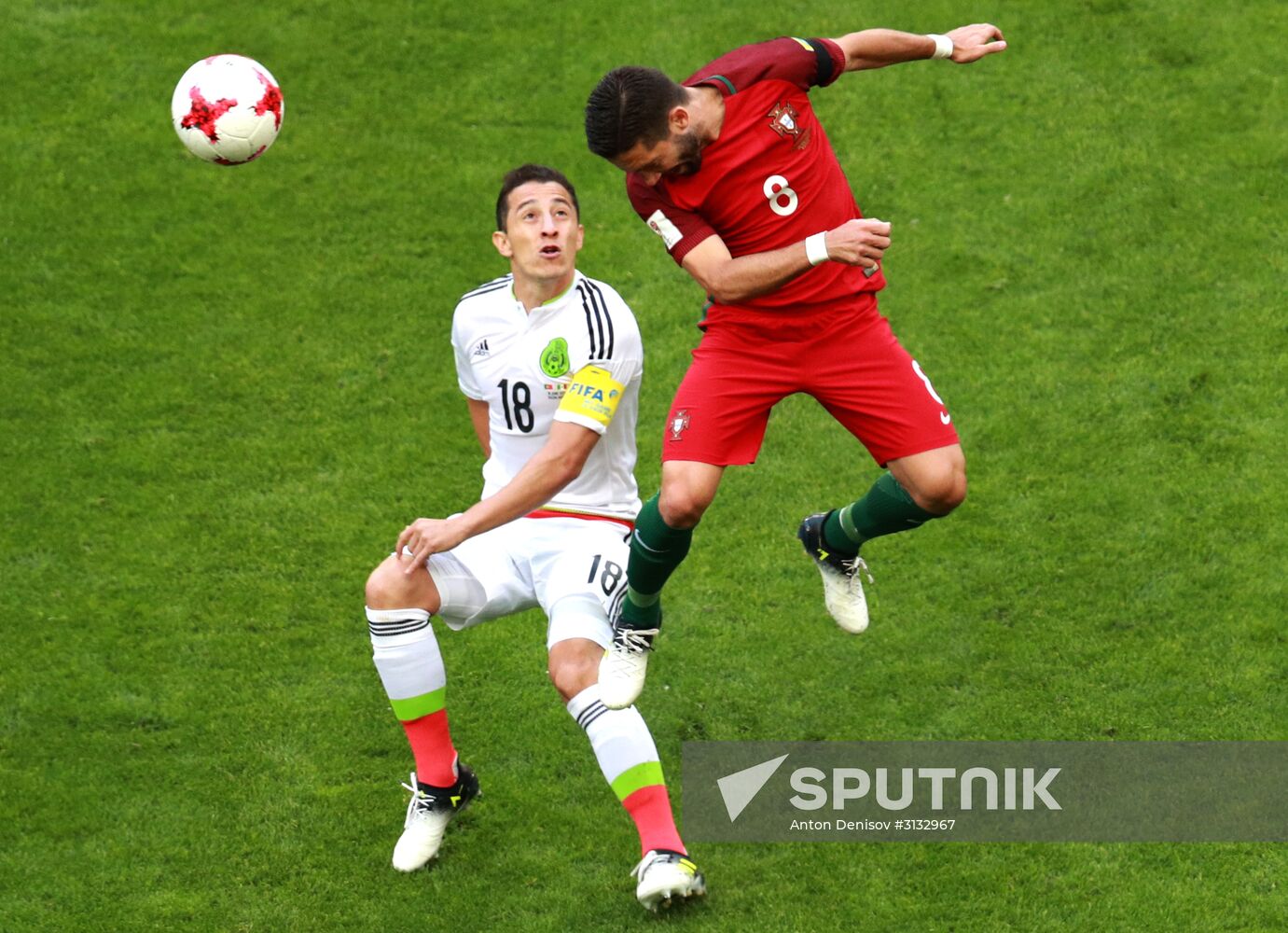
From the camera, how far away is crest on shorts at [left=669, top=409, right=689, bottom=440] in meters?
6.87

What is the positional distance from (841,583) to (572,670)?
141 cm

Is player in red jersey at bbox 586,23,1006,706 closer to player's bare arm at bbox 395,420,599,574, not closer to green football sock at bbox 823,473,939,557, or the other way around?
green football sock at bbox 823,473,939,557

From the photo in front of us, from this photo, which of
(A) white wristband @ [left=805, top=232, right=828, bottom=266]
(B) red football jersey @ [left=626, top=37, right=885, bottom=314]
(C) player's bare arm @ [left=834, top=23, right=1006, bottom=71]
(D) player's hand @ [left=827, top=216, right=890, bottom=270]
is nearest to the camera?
(D) player's hand @ [left=827, top=216, right=890, bottom=270]

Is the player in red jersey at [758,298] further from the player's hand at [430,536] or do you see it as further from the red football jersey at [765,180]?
the player's hand at [430,536]

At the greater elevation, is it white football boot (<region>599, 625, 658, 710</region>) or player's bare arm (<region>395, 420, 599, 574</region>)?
player's bare arm (<region>395, 420, 599, 574</region>)

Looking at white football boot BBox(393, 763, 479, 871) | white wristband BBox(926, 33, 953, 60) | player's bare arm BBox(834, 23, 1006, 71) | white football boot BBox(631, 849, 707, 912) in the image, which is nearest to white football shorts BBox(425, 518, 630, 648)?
white football boot BBox(393, 763, 479, 871)

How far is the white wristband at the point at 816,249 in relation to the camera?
6219mm

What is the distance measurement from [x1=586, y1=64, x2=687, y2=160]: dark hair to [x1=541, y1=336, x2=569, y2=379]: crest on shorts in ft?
3.17

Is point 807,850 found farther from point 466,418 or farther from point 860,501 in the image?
Result: point 466,418

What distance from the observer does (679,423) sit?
6895mm

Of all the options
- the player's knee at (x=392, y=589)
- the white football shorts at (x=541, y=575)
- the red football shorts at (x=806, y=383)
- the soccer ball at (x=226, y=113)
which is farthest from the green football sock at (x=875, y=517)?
the soccer ball at (x=226, y=113)

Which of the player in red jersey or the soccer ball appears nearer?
the player in red jersey

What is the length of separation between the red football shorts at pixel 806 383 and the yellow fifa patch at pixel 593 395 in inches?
9.7

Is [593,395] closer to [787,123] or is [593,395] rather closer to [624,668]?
[624,668]
